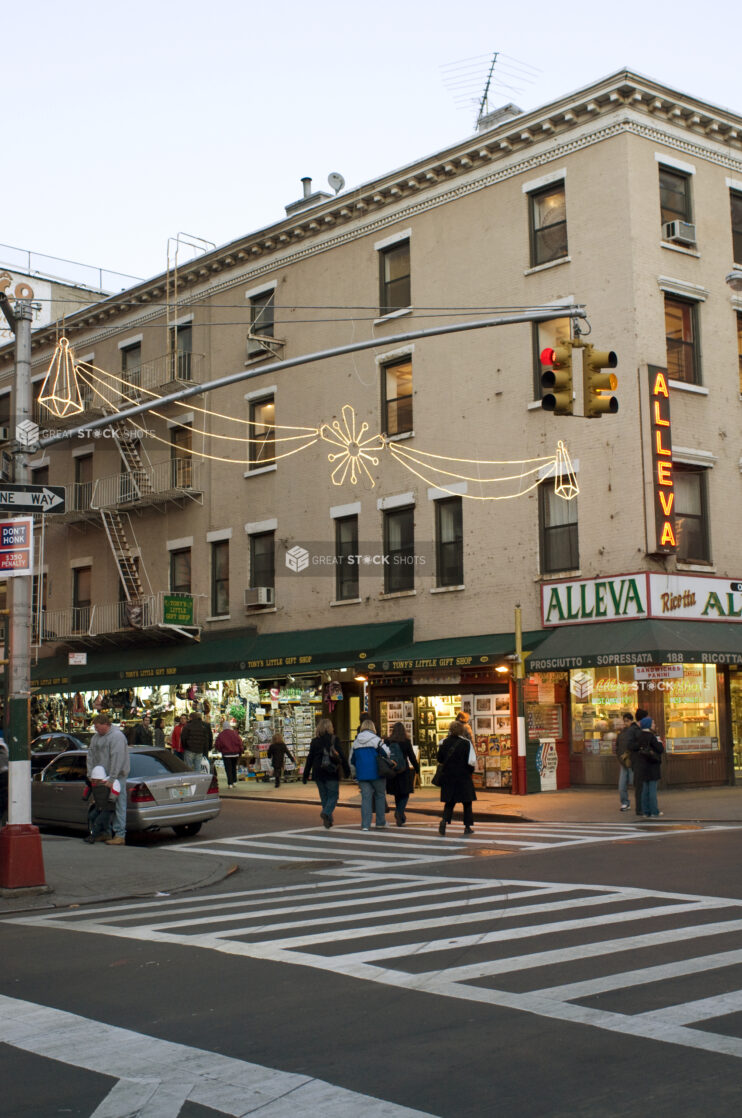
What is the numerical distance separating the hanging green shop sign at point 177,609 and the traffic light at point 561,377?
2126 cm

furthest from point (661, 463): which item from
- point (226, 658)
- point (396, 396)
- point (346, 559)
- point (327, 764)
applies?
point (226, 658)

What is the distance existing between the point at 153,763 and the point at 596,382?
921 cm

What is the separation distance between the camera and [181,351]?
34312 millimetres

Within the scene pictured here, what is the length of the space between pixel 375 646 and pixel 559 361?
14.8 m

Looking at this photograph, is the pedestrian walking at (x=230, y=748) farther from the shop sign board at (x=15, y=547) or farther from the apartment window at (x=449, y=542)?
the shop sign board at (x=15, y=547)

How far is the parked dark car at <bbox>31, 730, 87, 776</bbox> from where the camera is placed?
21.5 m

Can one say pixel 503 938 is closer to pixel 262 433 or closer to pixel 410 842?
pixel 410 842

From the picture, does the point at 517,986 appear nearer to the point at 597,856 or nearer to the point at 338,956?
the point at 338,956

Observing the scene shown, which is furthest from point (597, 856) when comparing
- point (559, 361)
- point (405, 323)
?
point (405, 323)

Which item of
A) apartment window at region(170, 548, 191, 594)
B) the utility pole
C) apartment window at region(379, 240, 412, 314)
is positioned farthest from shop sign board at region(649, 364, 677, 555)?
apartment window at region(170, 548, 191, 594)

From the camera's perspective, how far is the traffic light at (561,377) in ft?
43.1

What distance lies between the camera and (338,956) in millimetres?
8320

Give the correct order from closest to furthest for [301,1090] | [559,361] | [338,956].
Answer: [301,1090], [338,956], [559,361]

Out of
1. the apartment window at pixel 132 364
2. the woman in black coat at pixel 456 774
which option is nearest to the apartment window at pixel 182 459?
the apartment window at pixel 132 364
